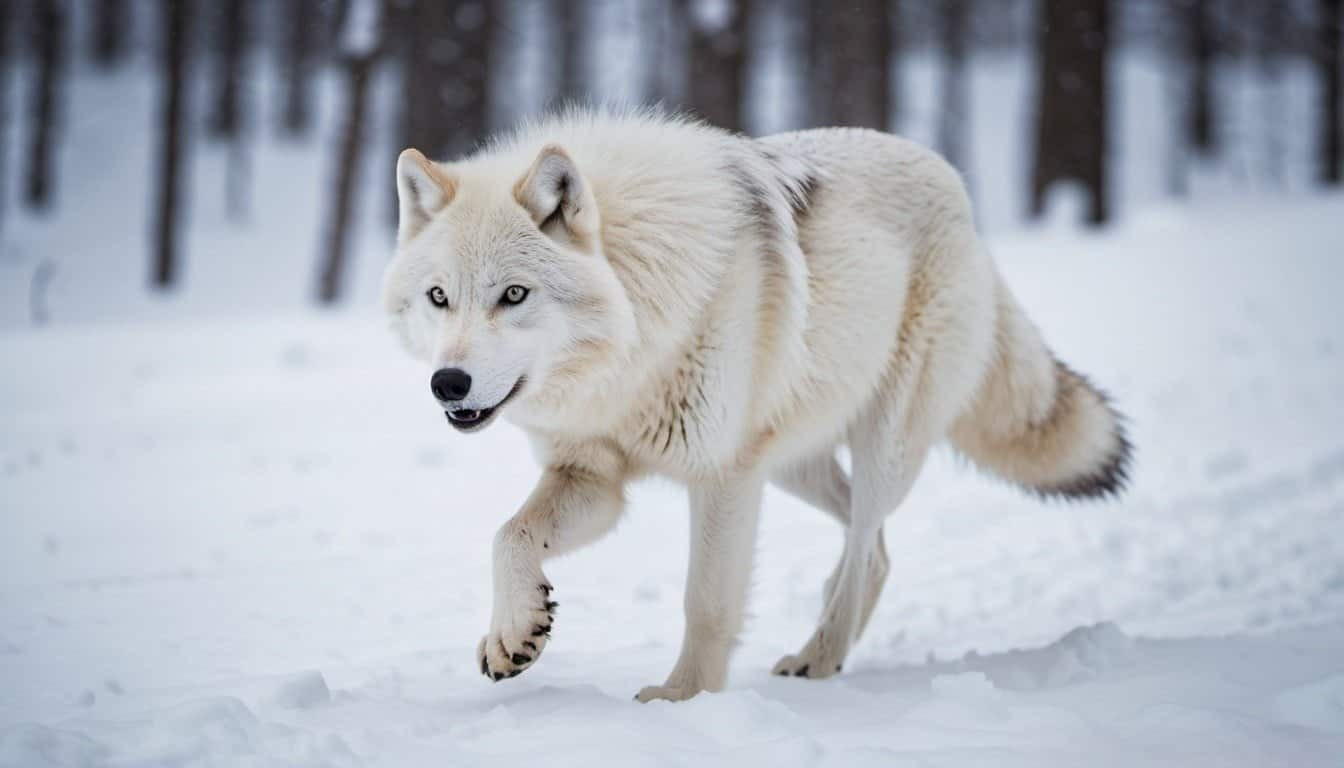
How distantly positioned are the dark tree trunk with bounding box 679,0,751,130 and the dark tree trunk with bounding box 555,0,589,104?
19300 millimetres

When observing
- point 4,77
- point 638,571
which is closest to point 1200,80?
point 638,571

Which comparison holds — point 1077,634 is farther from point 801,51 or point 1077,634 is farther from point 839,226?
point 801,51

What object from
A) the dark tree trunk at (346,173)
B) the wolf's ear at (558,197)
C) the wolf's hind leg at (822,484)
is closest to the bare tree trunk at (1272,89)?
the dark tree trunk at (346,173)

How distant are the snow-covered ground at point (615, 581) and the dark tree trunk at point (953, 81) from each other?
1675cm

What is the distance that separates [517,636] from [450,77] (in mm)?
10779

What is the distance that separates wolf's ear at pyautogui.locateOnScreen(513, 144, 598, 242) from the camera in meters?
3.01

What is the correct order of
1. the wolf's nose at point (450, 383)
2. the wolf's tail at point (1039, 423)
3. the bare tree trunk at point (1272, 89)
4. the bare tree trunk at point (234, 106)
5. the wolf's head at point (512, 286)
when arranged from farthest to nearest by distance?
1. the bare tree trunk at point (234, 106)
2. the bare tree trunk at point (1272, 89)
3. the wolf's tail at point (1039, 423)
4. the wolf's head at point (512, 286)
5. the wolf's nose at point (450, 383)

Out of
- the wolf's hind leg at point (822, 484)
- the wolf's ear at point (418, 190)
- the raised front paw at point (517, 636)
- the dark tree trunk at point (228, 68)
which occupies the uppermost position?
the dark tree trunk at point (228, 68)

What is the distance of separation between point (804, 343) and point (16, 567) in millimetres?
3777

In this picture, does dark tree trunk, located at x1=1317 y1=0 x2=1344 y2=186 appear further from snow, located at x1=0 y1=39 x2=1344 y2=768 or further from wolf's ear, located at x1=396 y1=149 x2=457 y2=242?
wolf's ear, located at x1=396 y1=149 x2=457 y2=242

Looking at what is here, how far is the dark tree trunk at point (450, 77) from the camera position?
490 inches

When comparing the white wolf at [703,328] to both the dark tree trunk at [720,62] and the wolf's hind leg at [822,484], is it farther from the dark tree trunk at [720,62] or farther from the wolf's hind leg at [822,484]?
the dark tree trunk at [720,62]

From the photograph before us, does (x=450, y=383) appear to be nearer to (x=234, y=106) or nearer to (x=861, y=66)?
(x=861, y=66)

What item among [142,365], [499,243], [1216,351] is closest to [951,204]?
[499,243]
